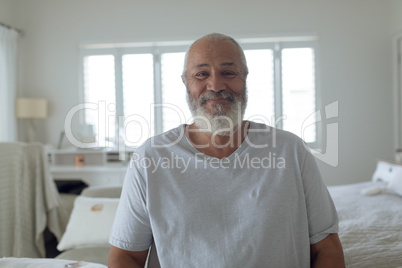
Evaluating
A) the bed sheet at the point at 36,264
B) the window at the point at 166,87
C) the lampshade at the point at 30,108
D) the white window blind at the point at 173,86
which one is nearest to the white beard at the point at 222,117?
the bed sheet at the point at 36,264

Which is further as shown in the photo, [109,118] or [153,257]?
[109,118]

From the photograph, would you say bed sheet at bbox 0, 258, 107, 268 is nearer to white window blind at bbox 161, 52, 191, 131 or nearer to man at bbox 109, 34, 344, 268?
man at bbox 109, 34, 344, 268

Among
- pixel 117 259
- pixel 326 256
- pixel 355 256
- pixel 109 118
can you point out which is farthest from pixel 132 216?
pixel 109 118

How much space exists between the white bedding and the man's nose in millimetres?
784

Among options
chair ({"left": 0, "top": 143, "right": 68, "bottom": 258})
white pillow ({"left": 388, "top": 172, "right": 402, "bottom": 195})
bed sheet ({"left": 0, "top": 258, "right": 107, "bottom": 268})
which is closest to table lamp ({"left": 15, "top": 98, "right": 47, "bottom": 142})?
chair ({"left": 0, "top": 143, "right": 68, "bottom": 258})

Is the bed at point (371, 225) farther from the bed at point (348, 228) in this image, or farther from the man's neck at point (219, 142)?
the man's neck at point (219, 142)

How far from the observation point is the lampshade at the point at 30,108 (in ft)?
12.9

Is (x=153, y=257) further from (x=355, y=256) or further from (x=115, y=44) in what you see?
(x=115, y=44)

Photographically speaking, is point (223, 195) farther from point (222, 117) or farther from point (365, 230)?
point (365, 230)

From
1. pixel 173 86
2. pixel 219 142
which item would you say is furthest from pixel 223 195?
pixel 173 86

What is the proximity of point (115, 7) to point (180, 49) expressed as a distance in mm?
935

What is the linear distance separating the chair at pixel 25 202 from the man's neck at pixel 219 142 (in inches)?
67.4

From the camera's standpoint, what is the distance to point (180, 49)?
4.15 meters

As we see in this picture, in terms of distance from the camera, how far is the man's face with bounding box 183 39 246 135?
110 centimetres
